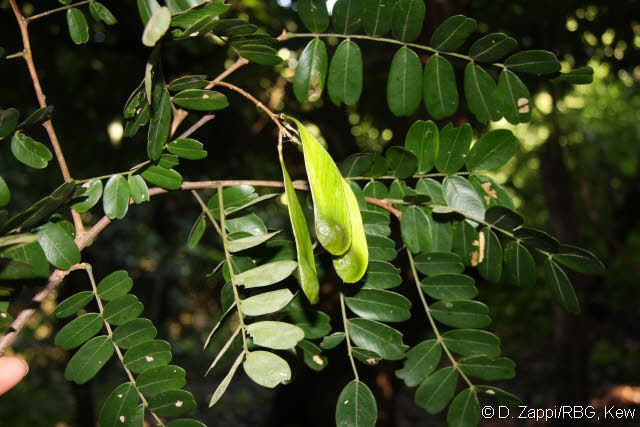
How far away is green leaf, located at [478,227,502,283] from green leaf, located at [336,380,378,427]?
0.81 ft

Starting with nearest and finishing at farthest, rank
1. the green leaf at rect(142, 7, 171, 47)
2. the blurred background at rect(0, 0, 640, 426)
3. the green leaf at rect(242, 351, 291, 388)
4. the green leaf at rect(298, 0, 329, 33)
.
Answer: the green leaf at rect(142, 7, 171, 47), the green leaf at rect(242, 351, 291, 388), the green leaf at rect(298, 0, 329, 33), the blurred background at rect(0, 0, 640, 426)

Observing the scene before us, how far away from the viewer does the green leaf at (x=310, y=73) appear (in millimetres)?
842

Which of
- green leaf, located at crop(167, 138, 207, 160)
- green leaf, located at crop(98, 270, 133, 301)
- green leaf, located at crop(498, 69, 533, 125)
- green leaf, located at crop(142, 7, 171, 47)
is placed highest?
green leaf, located at crop(142, 7, 171, 47)

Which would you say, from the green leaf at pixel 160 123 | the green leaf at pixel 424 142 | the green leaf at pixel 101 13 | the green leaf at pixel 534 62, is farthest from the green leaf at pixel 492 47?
the green leaf at pixel 101 13

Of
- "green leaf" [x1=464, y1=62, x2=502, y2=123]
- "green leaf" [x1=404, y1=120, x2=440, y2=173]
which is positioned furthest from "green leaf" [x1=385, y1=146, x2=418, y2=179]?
"green leaf" [x1=464, y1=62, x2=502, y2=123]

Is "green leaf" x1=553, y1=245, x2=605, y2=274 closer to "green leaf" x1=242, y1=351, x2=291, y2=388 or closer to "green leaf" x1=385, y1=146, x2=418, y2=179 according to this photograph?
"green leaf" x1=385, y1=146, x2=418, y2=179

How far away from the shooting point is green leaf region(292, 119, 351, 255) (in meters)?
0.55

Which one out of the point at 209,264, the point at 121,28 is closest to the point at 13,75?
the point at 121,28

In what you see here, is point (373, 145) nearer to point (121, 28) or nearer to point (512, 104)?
point (121, 28)

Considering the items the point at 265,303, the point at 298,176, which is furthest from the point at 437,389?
the point at 298,176

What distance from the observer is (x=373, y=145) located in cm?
305

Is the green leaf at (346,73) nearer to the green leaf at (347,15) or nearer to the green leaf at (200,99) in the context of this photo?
the green leaf at (347,15)

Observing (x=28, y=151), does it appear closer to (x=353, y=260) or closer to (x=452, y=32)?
(x=353, y=260)

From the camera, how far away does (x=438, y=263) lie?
33.2 inches
